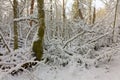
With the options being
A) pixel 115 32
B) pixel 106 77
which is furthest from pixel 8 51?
pixel 115 32

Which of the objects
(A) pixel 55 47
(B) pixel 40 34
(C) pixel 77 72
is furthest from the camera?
(A) pixel 55 47

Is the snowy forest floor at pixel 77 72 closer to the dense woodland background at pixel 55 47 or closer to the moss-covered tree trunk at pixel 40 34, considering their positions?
the dense woodland background at pixel 55 47

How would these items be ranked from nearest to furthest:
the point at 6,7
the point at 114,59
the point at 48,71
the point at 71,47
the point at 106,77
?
1. the point at 106,77
2. the point at 48,71
3. the point at 114,59
4. the point at 71,47
5. the point at 6,7

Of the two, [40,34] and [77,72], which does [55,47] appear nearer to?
[40,34]

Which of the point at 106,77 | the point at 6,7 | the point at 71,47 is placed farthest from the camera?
the point at 6,7

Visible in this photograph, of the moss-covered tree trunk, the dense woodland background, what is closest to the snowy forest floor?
the dense woodland background

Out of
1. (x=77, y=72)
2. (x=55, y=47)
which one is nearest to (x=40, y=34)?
(x=55, y=47)

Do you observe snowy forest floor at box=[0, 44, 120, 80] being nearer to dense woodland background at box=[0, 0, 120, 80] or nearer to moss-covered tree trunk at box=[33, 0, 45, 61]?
dense woodland background at box=[0, 0, 120, 80]

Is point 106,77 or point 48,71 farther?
point 48,71

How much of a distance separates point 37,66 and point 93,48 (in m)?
2.20

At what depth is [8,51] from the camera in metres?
6.27

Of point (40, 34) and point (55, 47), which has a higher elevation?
point (40, 34)

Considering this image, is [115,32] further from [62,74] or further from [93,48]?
[62,74]

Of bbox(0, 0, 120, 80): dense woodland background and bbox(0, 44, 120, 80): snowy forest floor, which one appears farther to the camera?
bbox(0, 0, 120, 80): dense woodland background
